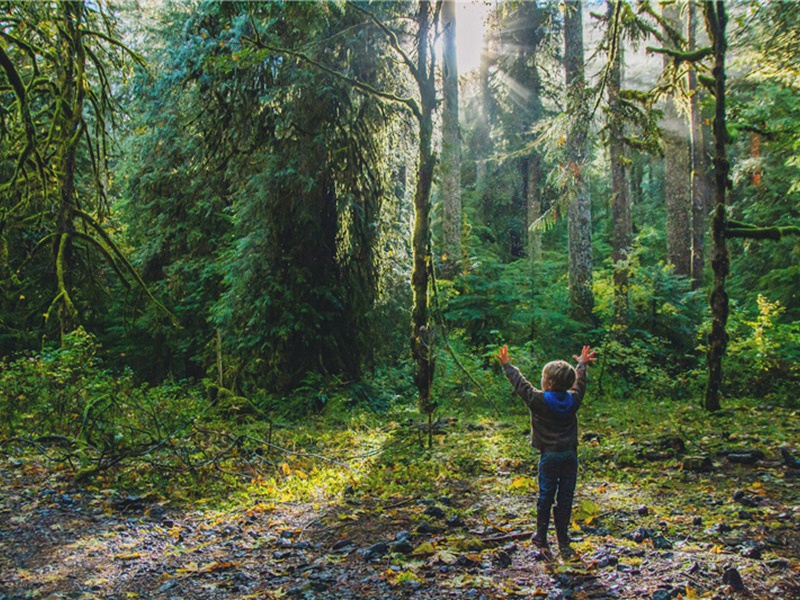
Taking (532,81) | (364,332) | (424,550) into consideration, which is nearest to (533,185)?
(532,81)

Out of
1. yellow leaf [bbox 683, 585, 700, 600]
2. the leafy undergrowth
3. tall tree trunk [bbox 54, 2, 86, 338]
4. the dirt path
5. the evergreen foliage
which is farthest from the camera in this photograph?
the evergreen foliage

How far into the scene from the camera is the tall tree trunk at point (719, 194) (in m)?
7.75

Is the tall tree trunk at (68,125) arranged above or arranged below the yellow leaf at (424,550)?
above

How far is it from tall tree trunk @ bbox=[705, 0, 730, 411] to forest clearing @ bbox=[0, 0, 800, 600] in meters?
0.04

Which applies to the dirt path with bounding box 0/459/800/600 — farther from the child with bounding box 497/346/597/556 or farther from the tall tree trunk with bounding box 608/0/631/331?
the tall tree trunk with bounding box 608/0/631/331

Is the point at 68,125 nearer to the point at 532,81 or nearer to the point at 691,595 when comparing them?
the point at 691,595

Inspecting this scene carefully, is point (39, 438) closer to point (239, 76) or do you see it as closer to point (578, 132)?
point (239, 76)

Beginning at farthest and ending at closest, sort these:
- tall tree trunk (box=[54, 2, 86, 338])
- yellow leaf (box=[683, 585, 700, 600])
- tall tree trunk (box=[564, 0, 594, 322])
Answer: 1. tall tree trunk (box=[564, 0, 594, 322])
2. tall tree trunk (box=[54, 2, 86, 338])
3. yellow leaf (box=[683, 585, 700, 600])

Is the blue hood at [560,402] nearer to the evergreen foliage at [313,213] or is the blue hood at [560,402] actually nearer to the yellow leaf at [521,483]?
the yellow leaf at [521,483]

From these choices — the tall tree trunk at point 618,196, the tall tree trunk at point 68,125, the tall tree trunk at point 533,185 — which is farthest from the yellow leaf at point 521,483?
the tall tree trunk at point 533,185

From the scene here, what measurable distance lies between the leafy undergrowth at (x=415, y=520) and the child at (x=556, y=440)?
0.21 metres

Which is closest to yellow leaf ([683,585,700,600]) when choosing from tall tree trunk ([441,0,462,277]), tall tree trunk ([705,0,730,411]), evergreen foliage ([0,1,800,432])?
evergreen foliage ([0,1,800,432])

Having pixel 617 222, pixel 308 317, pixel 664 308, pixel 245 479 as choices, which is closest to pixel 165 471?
pixel 245 479

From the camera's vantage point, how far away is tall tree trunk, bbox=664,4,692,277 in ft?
57.4
